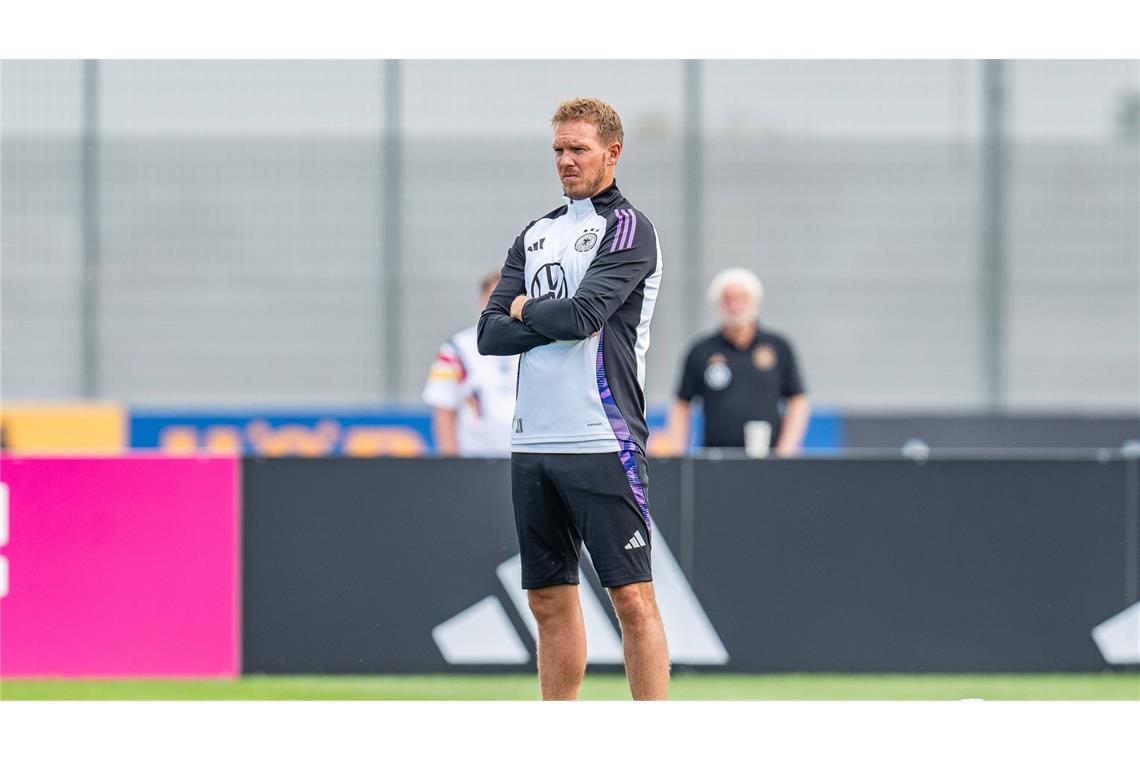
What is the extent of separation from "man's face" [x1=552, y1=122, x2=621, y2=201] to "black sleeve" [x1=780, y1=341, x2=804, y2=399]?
3428mm

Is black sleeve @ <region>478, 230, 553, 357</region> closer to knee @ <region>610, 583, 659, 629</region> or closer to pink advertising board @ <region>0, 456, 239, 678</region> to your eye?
knee @ <region>610, 583, 659, 629</region>

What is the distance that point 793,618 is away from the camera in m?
7.02

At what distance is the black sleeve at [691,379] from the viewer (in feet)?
26.0

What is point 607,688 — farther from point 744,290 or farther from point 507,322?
point 507,322

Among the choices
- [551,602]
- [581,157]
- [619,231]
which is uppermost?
[581,157]

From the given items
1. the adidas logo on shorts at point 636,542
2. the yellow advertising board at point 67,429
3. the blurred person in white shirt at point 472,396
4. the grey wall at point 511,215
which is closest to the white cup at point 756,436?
the blurred person in white shirt at point 472,396

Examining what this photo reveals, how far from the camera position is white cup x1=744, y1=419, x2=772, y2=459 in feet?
25.7

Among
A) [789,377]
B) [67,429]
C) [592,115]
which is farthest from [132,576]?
[67,429]

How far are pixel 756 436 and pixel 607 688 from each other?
173cm

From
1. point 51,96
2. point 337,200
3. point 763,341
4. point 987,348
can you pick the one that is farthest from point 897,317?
point 51,96

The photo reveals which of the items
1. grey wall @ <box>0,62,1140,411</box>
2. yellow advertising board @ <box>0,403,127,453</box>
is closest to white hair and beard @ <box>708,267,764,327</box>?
grey wall @ <box>0,62,1140,411</box>

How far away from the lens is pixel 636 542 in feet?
15.0

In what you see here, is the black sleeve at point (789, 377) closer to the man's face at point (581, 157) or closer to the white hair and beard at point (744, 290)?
the white hair and beard at point (744, 290)

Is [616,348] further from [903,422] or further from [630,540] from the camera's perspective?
[903,422]
